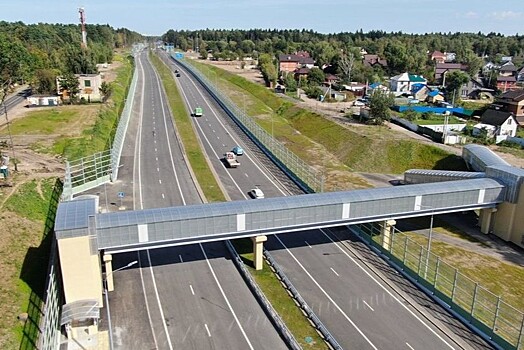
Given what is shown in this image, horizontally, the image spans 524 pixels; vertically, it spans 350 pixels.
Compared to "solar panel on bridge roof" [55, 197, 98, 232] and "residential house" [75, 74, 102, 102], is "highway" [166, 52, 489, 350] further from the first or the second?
"residential house" [75, 74, 102, 102]

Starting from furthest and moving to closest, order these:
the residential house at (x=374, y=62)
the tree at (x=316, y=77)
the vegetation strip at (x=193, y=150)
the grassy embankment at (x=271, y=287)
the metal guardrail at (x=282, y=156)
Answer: the residential house at (x=374, y=62), the tree at (x=316, y=77), the metal guardrail at (x=282, y=156), the vegetation strip at (x=193, y=150), the grassy embankment at (x=271, y=287)

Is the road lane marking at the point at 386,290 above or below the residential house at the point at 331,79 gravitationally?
below

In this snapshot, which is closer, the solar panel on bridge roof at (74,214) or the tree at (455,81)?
the solar panel on bridge roof at (74,214)

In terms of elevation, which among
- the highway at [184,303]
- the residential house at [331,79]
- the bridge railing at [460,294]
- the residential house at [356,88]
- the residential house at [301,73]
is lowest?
Answer: the highway at [184,303]

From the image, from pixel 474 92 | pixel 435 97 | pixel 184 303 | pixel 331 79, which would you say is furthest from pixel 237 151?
pixel 474 92

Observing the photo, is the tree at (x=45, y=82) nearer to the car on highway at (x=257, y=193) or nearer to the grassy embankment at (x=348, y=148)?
the grassy embankment at (x=348, y=148)

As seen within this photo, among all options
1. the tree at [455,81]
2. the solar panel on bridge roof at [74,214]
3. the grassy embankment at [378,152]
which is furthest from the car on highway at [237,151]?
the tree at [455,81]

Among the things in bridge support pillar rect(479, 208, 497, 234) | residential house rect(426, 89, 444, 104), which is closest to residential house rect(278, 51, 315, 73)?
residential house rect(426, 89, 444, 104)

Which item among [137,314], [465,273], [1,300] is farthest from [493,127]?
[1,300]
